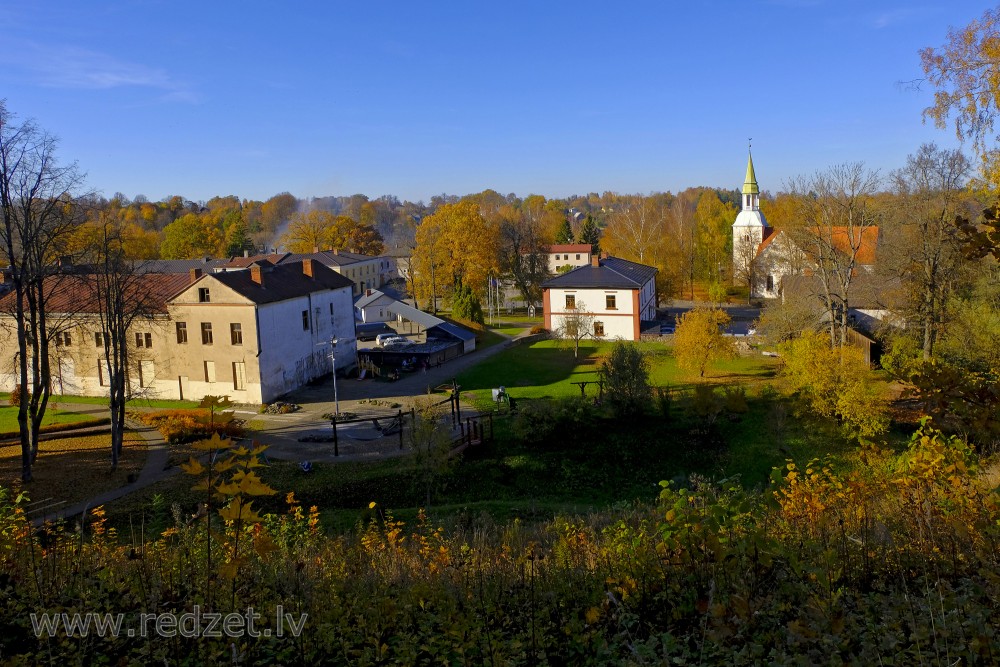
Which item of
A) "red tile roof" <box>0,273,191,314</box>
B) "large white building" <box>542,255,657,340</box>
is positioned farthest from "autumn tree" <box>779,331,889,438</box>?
"red tile roof" <box>0,273,191,314</box>

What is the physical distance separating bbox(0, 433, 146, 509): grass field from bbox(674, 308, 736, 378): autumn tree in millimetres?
21870

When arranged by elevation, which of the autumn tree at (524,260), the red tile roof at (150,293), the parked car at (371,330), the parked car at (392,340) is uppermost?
the autumn tree at (524,260)

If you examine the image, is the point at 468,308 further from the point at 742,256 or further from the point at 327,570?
the point at 327,570

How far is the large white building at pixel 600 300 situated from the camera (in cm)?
4366

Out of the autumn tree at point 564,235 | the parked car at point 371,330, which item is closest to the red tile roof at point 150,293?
the parked car at point 371,330

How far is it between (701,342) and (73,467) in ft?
79.4

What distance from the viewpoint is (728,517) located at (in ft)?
20.4

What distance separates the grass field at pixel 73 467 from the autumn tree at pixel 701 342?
21.9 metres

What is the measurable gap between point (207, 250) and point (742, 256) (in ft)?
195

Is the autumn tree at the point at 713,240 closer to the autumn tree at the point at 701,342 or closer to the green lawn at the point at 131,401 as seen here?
the autumn tree at the point at 701,342

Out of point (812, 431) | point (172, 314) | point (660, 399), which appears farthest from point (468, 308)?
point (812, 431)

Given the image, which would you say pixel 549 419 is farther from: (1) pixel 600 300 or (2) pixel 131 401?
(1) pixel 600 300

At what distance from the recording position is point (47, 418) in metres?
28.3

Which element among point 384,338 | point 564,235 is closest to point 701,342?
point 384,338
